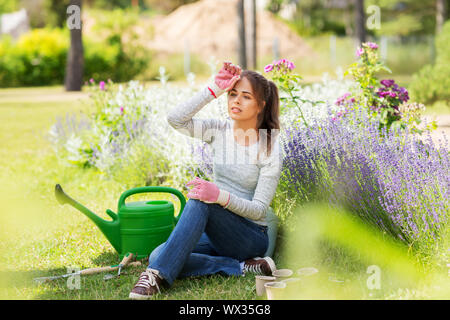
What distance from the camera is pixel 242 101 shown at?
3.18 m

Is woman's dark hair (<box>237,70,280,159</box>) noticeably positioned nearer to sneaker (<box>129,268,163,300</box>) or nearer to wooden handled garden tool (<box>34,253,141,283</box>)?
sneaker (<box>129,268,163,300</box>)

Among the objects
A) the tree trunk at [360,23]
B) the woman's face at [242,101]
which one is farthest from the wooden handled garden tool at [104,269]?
the tree trunk at [360,23]

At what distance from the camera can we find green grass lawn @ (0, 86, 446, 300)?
9.88 feet

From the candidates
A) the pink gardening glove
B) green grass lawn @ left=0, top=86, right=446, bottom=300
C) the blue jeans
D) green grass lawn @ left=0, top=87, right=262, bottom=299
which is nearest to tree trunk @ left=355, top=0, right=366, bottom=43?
green grass lawn @ left=0, top=87, right=262, bottom=299

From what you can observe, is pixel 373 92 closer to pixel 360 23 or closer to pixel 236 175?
pixel 236 175

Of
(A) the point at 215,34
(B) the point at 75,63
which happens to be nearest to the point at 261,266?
(B) the point at 75,63

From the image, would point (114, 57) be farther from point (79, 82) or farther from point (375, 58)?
point (375, 58)

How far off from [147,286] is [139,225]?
25.7 inches

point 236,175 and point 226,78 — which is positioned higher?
point 226,78

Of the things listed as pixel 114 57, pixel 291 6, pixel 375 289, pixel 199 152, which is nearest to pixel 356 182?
pixel 375 289

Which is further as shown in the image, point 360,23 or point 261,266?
point 360,23

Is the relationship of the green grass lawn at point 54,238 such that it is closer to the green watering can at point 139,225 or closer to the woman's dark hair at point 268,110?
the green watering can at point 139,225

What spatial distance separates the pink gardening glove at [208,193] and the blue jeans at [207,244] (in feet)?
0.15

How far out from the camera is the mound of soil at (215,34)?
24.1 m
